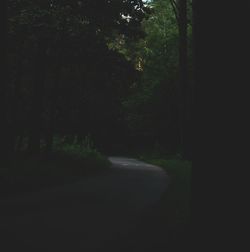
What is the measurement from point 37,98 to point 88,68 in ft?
8.06

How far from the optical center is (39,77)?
2309cm

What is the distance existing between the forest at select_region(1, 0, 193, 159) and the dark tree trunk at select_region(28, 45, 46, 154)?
0.04 metres

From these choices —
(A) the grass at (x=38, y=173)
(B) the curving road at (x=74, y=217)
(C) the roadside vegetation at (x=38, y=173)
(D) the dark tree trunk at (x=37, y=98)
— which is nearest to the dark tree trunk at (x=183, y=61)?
(C) the roadside vegetation at (x=38, y=173)

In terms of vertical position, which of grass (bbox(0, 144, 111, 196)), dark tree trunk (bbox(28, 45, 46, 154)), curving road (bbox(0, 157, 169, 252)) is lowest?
curving road (bbox(0, 157, 169, 252))

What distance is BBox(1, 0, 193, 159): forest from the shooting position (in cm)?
1966

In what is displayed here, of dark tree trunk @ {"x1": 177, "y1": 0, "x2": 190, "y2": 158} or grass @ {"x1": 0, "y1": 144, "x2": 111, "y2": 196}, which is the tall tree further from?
grass @ {"x1": 0, "y1": 144, "x2": 111, "y2": 196}

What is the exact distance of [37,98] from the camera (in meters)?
22.7

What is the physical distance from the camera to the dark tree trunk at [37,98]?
74.2ft

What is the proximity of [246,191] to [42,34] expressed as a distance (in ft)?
49.9

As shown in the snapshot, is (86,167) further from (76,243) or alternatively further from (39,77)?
(76,243)

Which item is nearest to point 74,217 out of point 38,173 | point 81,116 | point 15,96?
point 38,173

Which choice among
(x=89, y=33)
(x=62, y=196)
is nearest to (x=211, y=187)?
(x=62, y=196)

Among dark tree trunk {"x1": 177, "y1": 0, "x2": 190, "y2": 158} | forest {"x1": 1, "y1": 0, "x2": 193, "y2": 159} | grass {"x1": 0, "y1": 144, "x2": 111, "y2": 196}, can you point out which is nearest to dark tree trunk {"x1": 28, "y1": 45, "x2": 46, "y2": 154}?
forest {"x1": 1, "y1": 0, "x2": 193, "y2": 159}

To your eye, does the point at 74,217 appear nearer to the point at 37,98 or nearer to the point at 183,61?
the point at 37,98
